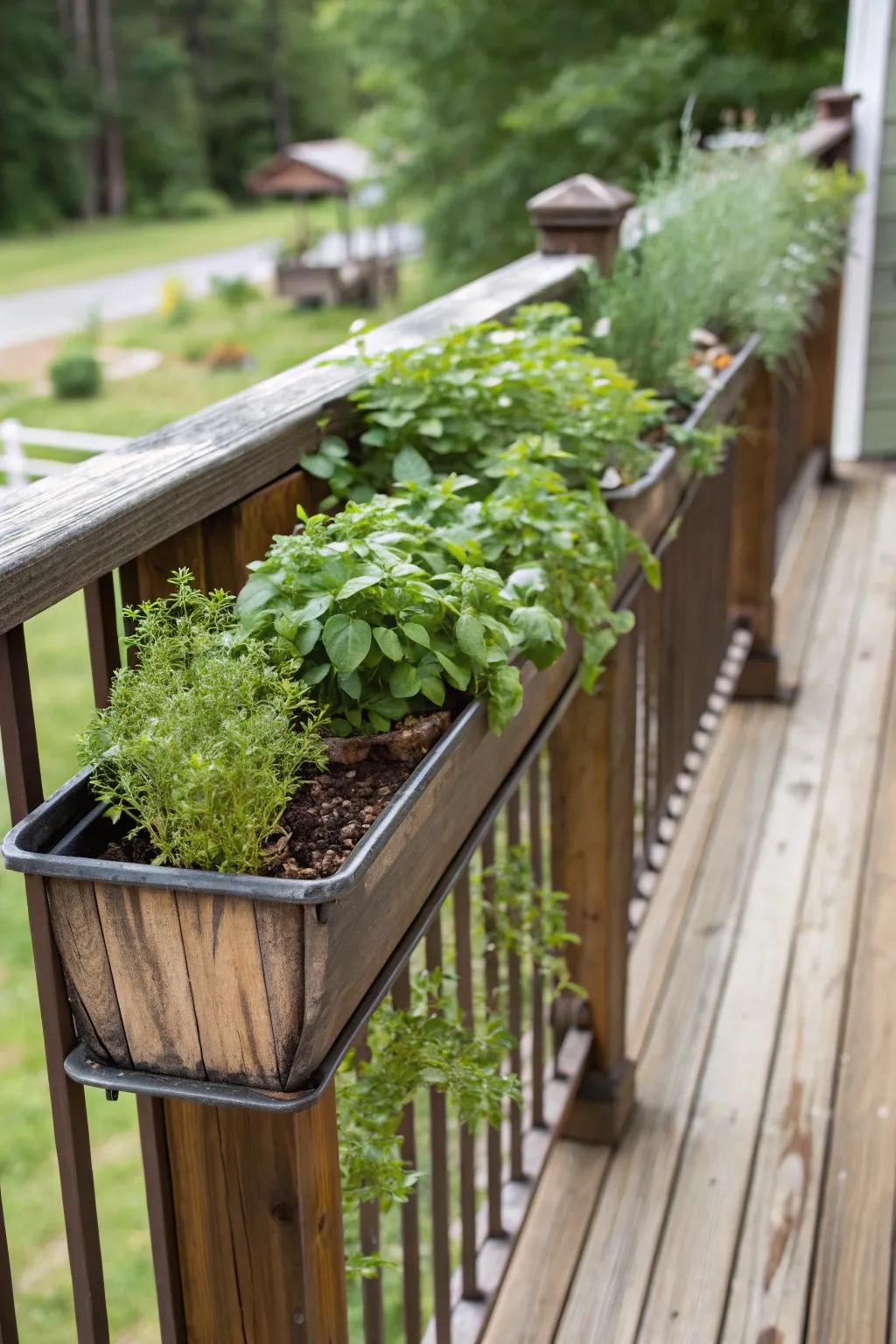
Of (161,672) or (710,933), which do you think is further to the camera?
(710,933)

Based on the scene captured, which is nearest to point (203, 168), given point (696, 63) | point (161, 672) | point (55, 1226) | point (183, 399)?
point (183, 399)

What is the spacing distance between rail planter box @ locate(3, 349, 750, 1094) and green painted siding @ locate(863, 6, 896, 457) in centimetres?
501

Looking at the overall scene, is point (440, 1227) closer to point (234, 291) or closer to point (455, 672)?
point (455, 672)

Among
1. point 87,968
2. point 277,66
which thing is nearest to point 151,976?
point 87,968

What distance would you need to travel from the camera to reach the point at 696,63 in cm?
1114

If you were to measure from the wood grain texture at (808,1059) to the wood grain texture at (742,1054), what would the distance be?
2 cm

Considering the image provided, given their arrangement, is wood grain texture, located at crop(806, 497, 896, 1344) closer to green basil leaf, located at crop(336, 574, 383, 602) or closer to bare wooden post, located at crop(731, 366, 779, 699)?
bare wooden post, located at crop(731, 366, 779, 699)

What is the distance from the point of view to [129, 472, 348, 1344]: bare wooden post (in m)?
1.08

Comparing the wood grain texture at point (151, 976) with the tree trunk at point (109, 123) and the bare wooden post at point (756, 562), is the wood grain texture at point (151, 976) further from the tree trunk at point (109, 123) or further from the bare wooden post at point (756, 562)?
the tree trunk at point (109, 123)

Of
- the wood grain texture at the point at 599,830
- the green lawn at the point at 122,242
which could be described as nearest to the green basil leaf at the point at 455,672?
the wood grain texture at the point at 599,830

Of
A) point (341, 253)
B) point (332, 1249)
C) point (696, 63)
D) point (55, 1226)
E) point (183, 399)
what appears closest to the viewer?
point (332, 1249)

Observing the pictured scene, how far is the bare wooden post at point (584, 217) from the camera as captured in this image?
2.41 meters

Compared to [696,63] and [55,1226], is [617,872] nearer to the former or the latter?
[55,1226]

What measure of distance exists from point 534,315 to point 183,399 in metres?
15.4
